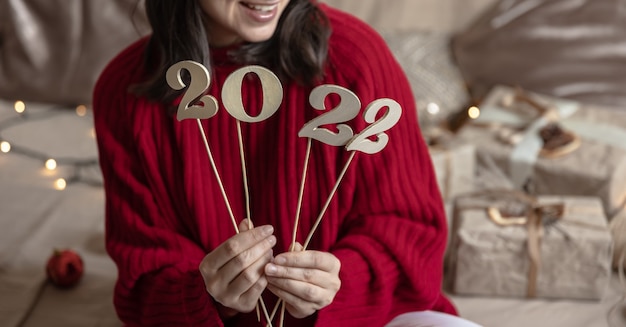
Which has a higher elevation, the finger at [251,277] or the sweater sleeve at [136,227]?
the finger at [251,277]

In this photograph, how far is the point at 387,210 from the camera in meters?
1.19

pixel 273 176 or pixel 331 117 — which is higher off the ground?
pixel 331 117

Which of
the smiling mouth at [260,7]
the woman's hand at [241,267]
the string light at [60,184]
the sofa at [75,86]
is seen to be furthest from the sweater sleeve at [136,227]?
the string light at [60,184]

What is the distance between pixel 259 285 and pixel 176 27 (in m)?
0.41

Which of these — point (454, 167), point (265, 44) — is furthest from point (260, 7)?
point (454, 167)

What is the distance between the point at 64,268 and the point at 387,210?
70cm

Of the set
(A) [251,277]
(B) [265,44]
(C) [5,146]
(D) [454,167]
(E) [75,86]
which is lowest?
(C) [5,146]

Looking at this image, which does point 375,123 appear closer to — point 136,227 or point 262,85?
point 262,85

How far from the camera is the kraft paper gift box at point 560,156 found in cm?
179

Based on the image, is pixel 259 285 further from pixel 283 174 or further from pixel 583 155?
pixel 583 155

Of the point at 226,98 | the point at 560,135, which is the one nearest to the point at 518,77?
the point at 560,135

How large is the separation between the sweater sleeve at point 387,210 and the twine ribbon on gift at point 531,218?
417 mm

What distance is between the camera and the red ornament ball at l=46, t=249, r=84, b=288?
1586 millimetres

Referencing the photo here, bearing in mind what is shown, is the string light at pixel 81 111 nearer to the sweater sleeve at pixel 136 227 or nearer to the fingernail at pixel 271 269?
the sweater sleeve at pixel 136 227
